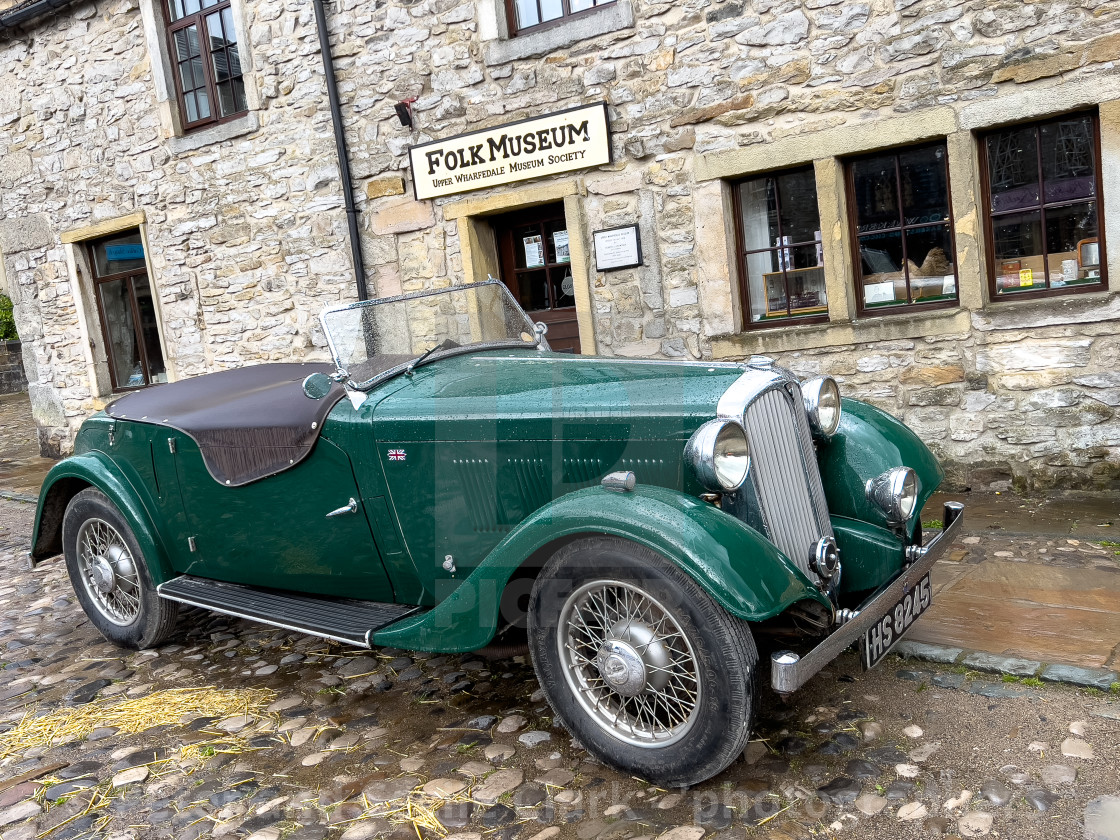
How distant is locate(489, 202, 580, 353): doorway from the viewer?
7.61 meters

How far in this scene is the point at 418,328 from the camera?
4059 millimetres

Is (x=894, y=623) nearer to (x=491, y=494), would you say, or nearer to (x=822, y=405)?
(x=822, y=405)

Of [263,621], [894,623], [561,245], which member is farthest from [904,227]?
[263,621]

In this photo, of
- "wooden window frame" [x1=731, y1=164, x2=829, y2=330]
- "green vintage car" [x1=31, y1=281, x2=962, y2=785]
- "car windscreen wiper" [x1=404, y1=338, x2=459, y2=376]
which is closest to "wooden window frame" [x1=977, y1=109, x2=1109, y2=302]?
"wooden window frame" [x1=731, y1=164, x2=829, y2=330]

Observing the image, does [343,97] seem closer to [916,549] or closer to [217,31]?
[217,31]

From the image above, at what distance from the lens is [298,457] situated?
373cm

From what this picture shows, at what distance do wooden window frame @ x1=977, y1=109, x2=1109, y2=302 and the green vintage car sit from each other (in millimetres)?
2844

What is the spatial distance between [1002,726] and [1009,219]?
3.95 meters

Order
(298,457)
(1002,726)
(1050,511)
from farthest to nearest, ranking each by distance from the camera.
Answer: (1050,511) → (298,457) → (1002,726)

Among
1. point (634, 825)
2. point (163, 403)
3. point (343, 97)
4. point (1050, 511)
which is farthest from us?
point (343, 97)

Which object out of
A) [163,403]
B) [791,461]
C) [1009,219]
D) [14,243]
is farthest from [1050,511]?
[14,243]

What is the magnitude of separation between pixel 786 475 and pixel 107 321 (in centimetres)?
989

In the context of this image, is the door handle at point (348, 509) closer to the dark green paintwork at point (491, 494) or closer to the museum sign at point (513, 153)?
the dark green paintwork at point (491, 494)

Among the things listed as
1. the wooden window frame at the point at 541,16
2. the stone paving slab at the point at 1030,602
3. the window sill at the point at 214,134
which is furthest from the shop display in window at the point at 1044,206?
the window sill at the point at 214,134
